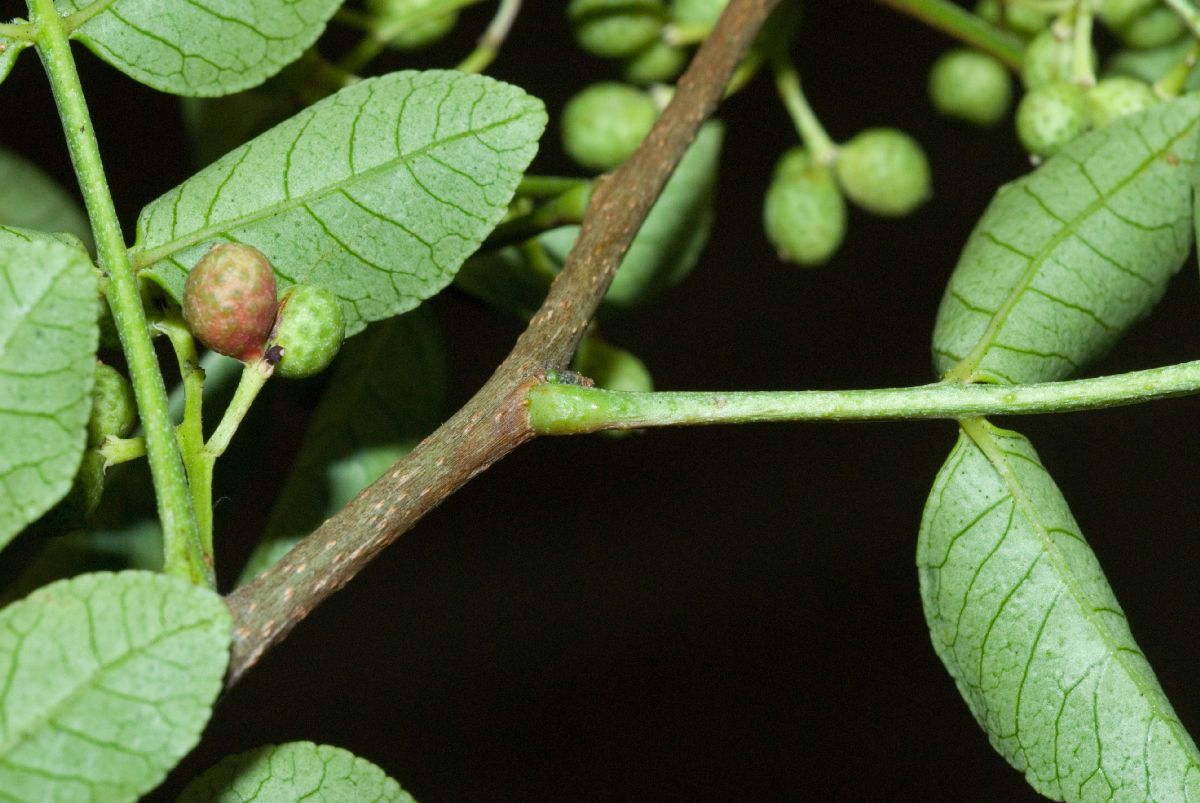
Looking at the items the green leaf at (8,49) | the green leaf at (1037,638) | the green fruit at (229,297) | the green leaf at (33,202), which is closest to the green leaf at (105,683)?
the green fruit at (229,297)

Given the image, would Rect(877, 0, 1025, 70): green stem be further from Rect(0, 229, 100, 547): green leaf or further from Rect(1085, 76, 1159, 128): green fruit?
Rect(0, 229, 100, 547): green leaf

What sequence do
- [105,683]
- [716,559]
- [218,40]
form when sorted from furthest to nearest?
[716,559] → [218,40] → [105,683]

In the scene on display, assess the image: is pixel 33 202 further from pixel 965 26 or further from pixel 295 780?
pixel 965 26

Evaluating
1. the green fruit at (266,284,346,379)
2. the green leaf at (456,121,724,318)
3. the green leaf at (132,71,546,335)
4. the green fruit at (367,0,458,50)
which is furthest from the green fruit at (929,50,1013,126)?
the green fruit at (266,284,346,379)

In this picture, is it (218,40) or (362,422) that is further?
(362,422)

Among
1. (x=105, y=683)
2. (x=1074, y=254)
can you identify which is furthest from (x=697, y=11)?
(x=105, y=683)
